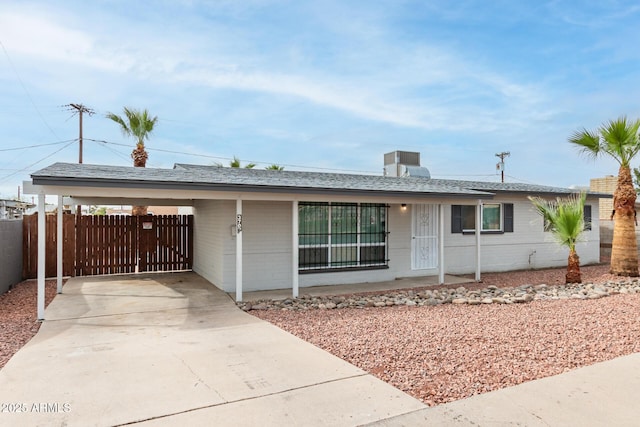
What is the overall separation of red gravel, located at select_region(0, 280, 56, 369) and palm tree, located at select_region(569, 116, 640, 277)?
13.2m

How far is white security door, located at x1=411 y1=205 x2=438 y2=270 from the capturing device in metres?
11.2

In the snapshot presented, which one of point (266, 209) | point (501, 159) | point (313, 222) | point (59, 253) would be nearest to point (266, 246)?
point (266, 209)

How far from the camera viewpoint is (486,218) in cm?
1269

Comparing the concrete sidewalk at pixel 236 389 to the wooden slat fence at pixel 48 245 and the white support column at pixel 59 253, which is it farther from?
the wooden slat fence at pixel 48 245

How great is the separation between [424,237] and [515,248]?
12.6ft

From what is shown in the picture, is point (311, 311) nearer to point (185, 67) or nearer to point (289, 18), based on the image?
point (289, 18)

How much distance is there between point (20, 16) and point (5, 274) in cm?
578

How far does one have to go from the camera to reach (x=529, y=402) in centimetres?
347

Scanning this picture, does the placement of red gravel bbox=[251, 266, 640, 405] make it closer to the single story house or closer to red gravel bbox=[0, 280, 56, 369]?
the single story house

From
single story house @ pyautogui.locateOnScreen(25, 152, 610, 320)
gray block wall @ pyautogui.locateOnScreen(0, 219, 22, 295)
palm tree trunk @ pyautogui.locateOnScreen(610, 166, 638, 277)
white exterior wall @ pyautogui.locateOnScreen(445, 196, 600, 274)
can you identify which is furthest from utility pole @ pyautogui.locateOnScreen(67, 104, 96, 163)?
palm tree trunk @ pyautogui.locateOnScreen(610, 166, 638, 277)

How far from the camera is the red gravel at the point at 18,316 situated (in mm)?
5117

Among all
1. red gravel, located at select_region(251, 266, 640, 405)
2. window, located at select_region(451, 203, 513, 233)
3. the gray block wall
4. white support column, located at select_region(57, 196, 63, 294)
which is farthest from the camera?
window, located at select_region(451, 203, 513, 233)

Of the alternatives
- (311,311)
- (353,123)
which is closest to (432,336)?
(311,311)

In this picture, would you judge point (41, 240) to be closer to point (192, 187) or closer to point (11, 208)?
point (192, 187)
